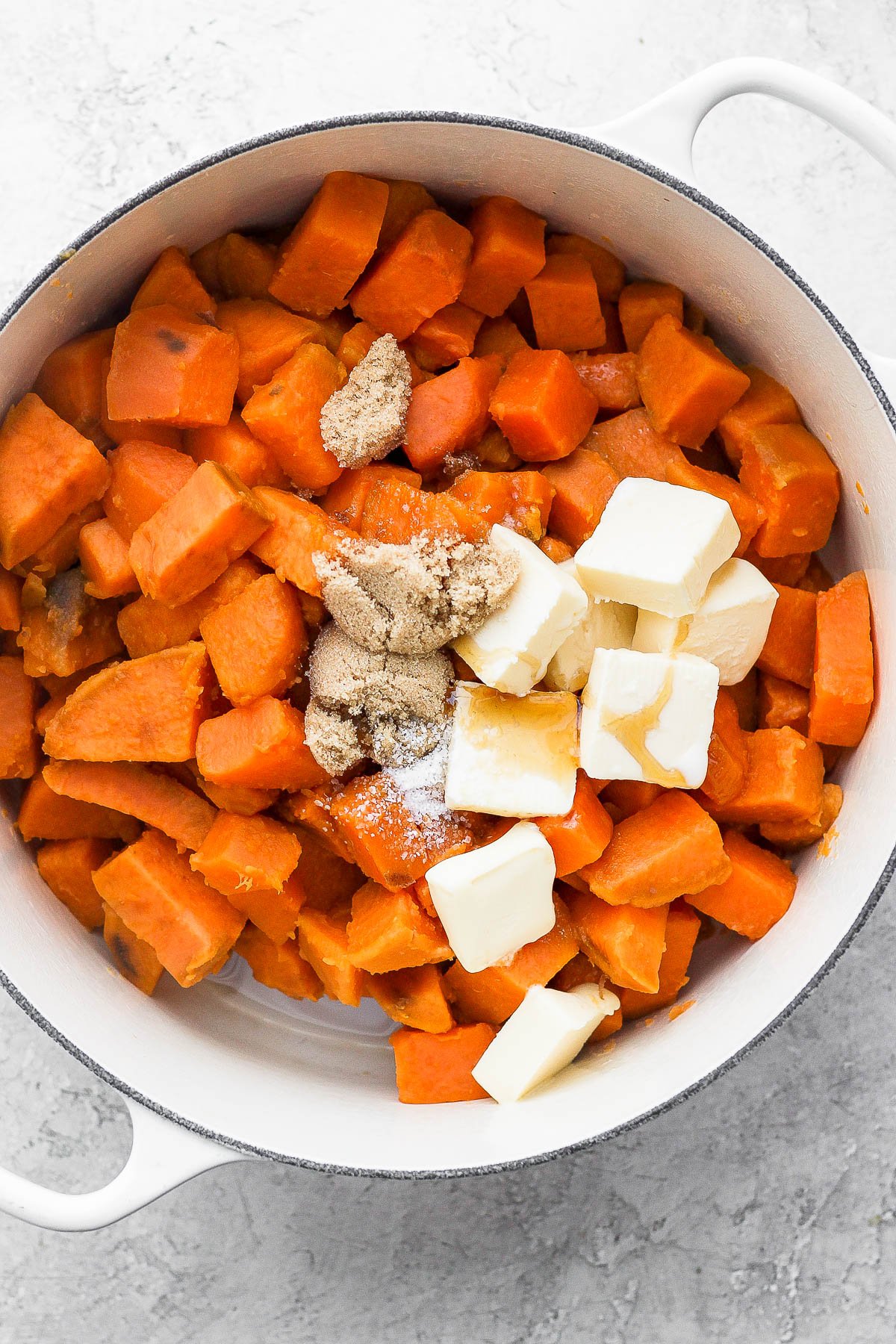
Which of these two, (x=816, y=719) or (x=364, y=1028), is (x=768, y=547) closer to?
(x=816, y=719)

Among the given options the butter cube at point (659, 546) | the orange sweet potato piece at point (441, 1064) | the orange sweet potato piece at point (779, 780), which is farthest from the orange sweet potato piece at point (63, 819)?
the orange sweet potato piece at point (779, 780)

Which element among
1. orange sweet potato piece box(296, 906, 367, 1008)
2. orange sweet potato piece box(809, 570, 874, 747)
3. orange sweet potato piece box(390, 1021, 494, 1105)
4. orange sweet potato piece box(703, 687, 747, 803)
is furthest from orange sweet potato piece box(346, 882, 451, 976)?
orange sweet potato piece box(809, 570, 874, 747)

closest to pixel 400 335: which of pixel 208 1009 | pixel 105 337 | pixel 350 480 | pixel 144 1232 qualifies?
pixel 350 480

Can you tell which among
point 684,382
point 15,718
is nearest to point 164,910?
point 15,718

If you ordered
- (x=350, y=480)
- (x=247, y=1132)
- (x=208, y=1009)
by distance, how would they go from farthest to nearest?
(x=208, y=1009), (x=350, y=480), (x=247, y=1132)

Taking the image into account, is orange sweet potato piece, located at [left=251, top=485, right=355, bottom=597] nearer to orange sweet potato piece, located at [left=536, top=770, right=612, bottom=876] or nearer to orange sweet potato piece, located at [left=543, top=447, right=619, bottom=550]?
orange sweet potato piece, located at [left=543, top=447, right=619, bottom=550]

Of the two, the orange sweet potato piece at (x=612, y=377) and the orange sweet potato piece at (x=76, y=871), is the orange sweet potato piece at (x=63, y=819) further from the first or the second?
the orange sweet potato piece at (x=612, y=377)

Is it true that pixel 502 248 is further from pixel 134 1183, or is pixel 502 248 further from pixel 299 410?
pixel 134 1183
